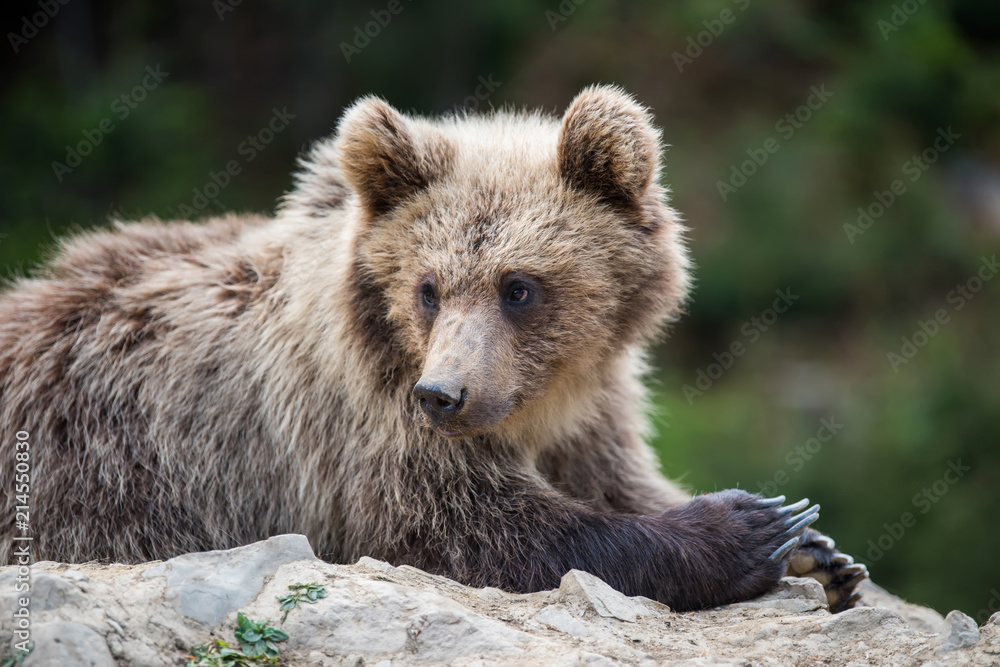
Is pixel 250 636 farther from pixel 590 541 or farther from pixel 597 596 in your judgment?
pixel 590 541

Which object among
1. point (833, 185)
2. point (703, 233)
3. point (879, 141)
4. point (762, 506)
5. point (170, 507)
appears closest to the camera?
point (762, 506)

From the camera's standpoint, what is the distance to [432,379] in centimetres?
418

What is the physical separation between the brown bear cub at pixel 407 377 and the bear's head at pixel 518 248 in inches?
0.5

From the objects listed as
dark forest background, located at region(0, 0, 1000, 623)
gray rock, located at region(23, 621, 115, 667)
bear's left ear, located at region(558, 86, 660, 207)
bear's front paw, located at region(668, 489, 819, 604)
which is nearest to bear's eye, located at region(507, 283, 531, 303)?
bear's left ear, located at region(558, 86, 660, 207)

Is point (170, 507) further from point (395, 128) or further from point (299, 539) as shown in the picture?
point (395, 128)

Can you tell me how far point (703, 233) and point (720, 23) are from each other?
4.41m

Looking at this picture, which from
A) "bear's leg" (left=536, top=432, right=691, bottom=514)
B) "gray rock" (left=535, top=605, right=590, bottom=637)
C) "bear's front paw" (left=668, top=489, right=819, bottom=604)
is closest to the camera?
"gray rock" (left=535, top=605, right=590, bottom=637)

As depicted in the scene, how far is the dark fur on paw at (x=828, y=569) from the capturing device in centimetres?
511

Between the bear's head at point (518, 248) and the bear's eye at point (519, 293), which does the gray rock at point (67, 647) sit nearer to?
the bear's head at point (518, 248)

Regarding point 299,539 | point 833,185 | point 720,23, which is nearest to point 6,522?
point 299,539

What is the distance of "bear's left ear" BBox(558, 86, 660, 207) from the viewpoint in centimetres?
480

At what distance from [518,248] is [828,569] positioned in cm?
225

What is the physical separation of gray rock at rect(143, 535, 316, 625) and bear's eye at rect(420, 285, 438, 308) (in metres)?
1.26

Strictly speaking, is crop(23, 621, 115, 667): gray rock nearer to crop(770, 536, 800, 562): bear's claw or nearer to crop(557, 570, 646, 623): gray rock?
crop(557, 570, 646, 623): gray rock
